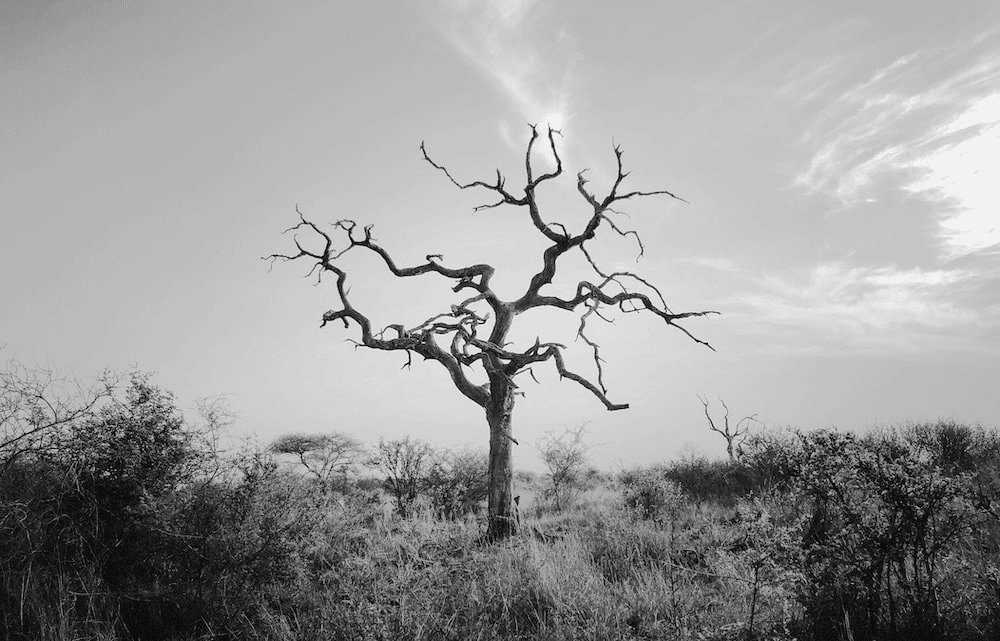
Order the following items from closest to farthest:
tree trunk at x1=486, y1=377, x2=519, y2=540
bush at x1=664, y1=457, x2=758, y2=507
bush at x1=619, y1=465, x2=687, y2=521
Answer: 1. tree trunk at x1=486, y1=377, x2=519, y2=540
2. bush at x1=619, y1=465, x2=687, y2=521
3. bush at x1=664, y1=457, x2=758, y2=507

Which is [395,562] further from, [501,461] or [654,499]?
[654,499]

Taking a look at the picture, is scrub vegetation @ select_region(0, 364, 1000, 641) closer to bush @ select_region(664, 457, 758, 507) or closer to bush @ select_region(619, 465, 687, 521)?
bush @ select_region(619, 465, 687, 521)

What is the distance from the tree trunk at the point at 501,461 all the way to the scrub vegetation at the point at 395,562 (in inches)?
120

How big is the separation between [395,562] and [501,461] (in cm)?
404

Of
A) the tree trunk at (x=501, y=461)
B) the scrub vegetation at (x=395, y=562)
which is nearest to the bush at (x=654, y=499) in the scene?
the tree trunk at (x=501, y=461)

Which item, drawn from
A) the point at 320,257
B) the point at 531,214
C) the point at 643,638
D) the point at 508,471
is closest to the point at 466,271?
the point at 531,214

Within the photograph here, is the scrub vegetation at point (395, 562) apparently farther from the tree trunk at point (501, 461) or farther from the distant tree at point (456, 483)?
the distant tree at point (456, 483)

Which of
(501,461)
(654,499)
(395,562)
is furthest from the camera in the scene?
(654,499)

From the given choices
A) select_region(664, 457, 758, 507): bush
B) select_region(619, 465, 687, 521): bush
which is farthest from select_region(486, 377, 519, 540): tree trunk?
select_region(664, 457, 758, 507): bush

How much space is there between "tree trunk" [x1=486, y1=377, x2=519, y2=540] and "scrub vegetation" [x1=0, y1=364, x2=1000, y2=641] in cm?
305

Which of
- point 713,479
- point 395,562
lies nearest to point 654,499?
point 713,479

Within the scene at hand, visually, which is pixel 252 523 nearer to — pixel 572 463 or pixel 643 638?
pixel 643 638

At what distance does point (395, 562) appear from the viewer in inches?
346

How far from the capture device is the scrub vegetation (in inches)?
203
